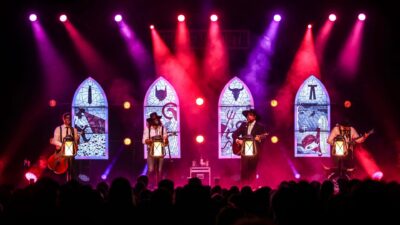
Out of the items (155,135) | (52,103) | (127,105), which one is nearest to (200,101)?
(127,105)

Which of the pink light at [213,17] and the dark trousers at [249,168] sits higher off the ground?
the pink light at [213,17]

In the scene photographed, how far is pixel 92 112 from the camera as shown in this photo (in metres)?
18.4

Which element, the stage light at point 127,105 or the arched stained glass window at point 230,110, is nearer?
the stage light at point 127,105

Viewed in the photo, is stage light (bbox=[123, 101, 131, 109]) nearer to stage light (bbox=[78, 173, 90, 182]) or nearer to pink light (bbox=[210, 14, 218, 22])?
stage light (bbox=[78, 173, 90, 182])

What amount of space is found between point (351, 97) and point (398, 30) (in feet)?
7.95

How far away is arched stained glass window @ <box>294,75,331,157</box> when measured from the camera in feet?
60.3

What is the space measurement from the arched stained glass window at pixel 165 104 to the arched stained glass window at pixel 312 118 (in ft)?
11.9

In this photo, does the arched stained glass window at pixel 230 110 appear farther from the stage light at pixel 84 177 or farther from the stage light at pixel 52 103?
the stage light at pixel 52 103

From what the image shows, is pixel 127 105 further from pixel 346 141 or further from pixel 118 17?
pixel 346 141

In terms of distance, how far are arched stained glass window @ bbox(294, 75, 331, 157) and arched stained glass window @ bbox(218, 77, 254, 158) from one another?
154cm

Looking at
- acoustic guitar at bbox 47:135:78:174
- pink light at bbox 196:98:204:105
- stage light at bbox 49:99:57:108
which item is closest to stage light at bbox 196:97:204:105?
pink light at bbox 196:98:204:105

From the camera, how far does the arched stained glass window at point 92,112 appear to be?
1833cm

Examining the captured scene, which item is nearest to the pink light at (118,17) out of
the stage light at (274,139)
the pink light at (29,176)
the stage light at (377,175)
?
the pink light at (29,176)

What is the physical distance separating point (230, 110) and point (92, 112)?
4.16 meters
